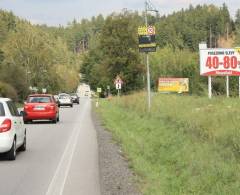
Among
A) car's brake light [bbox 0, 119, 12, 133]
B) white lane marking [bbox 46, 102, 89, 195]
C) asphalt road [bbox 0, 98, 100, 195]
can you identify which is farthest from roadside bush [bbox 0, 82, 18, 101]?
car's brake light [bbox 0, 119, 12, 133]

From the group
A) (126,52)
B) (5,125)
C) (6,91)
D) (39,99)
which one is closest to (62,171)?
(5,125)

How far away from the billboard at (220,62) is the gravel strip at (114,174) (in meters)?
16.5

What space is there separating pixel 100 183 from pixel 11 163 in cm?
398

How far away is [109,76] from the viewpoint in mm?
91062

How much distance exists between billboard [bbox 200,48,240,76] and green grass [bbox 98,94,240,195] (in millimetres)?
9915

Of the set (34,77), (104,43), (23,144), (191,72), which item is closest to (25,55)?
(34,77)

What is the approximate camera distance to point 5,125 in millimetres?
14836

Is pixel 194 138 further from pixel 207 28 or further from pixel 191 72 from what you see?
pixel 207 28

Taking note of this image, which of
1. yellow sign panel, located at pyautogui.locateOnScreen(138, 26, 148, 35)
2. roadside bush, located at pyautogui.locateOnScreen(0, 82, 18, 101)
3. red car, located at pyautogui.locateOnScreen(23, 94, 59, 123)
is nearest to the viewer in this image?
red car, located at pyautogui.locateOnScreen(23, 94, 59, 123)

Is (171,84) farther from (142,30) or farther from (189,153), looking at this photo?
(189,153)

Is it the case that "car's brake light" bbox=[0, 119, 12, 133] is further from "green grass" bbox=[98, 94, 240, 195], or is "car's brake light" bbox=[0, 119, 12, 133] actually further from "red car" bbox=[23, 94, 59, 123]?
"red car" bbox=[23, 94, 59, 123]

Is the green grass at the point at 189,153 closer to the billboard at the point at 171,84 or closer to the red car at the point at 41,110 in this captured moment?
the red car at the point at 41,110

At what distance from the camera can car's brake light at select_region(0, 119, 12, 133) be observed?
48.4 ft

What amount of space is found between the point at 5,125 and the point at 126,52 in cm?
7541
